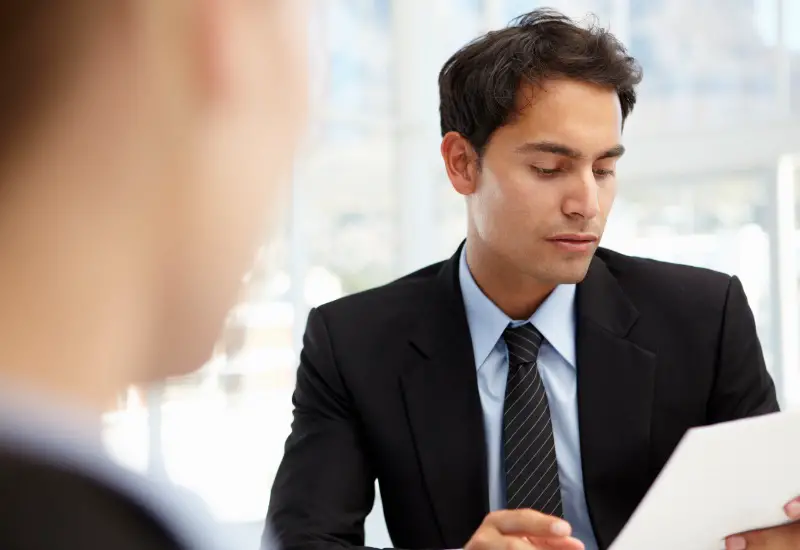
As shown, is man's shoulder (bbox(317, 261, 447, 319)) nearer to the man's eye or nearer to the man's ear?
the man's ear

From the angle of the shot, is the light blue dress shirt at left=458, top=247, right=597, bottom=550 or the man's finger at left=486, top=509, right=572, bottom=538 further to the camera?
the light blue dress shirt at left=458, top=247, right=597, bottom=550

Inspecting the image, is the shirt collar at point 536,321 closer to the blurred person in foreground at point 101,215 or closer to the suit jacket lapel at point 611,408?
the suit jacket lapel at point 611,408

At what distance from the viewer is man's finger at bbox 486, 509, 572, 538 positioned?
1227 mm

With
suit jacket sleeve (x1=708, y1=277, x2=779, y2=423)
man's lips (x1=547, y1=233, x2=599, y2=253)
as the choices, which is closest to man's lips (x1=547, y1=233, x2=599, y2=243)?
man's lips (x1=547, y1=233, x2=599, y2=253)

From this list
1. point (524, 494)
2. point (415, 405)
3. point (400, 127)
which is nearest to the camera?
point (524, 494)

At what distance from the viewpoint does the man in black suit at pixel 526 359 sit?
64.2 inches

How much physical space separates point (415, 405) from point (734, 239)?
179 cm

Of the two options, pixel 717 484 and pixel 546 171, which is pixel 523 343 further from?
pixel 717 484

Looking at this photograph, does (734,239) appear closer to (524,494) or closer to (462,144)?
(462,144)

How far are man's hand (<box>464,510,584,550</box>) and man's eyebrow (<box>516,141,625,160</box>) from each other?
667mm

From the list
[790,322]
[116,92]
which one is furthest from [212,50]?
[790,322]

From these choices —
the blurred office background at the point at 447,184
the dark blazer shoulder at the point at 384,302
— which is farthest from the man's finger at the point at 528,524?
the blurred office background at the point at 447,184

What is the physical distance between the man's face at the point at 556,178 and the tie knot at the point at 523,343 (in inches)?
4.0

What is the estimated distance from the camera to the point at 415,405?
171 centimetres
